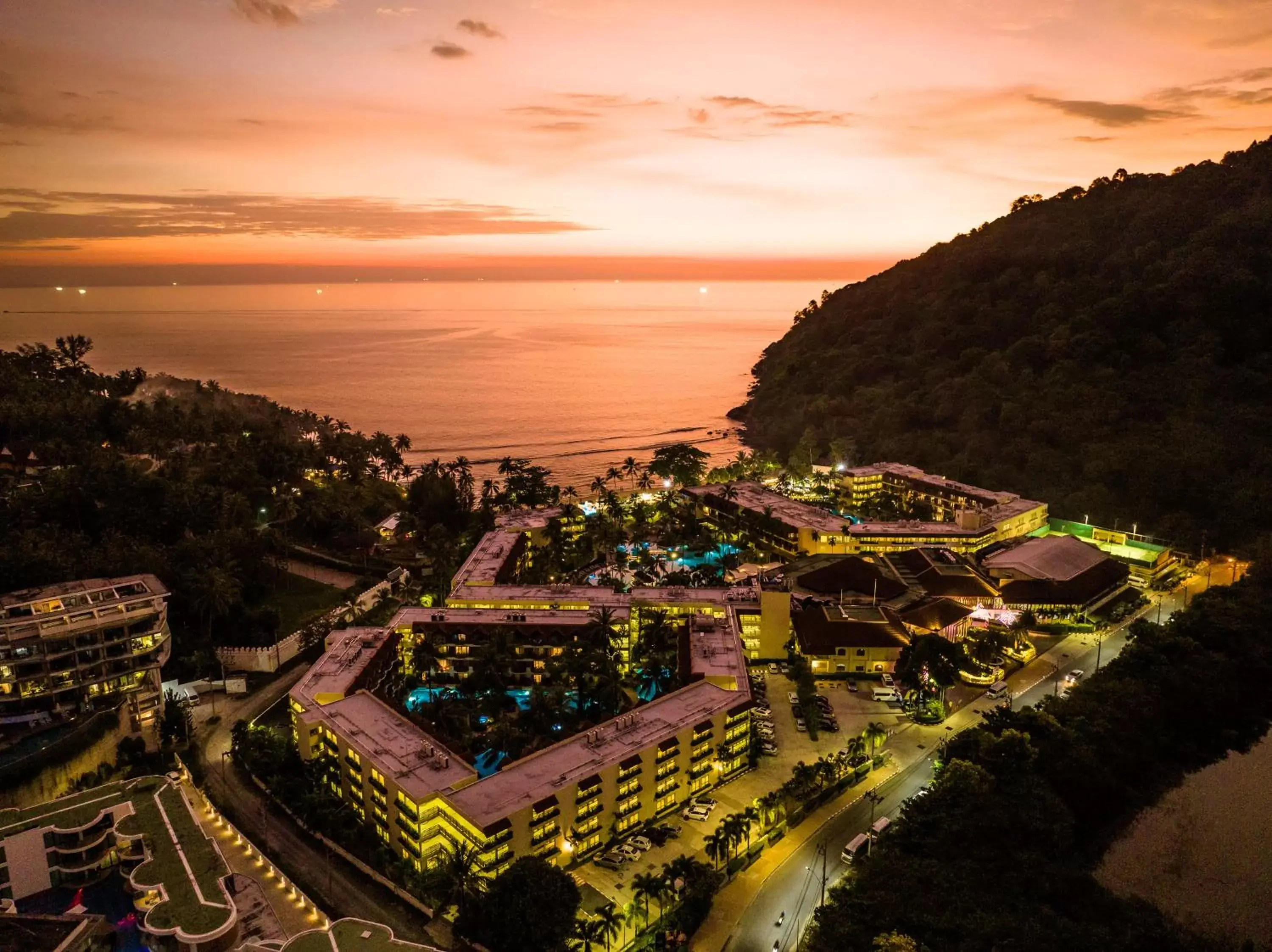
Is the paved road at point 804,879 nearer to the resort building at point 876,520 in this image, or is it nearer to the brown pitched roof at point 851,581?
the brown pitched roof at point 851,581

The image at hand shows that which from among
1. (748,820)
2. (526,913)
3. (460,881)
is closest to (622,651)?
(748,820)

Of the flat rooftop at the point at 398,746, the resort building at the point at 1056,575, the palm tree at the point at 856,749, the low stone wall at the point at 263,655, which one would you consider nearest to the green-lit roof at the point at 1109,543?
the resort building at the point at 1056,575

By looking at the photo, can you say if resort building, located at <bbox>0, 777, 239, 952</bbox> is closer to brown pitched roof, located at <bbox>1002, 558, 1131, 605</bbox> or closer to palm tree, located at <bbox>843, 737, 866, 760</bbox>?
palm tree, located at <bbox>843, 737, 866, 760</bbox>

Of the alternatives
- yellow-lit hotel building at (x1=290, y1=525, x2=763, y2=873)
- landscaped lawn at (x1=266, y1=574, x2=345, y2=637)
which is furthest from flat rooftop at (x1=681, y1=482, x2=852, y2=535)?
landscaped lawn at (x1=266, y1=574, x2=345, y2=637)

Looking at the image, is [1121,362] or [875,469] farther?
[1121,362]

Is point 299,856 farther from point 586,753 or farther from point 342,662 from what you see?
point 586,753

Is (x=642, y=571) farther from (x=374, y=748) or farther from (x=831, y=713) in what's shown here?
(x=374, y=748)

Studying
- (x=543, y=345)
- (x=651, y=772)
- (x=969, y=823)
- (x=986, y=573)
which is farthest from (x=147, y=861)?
(x=543, y=345)
